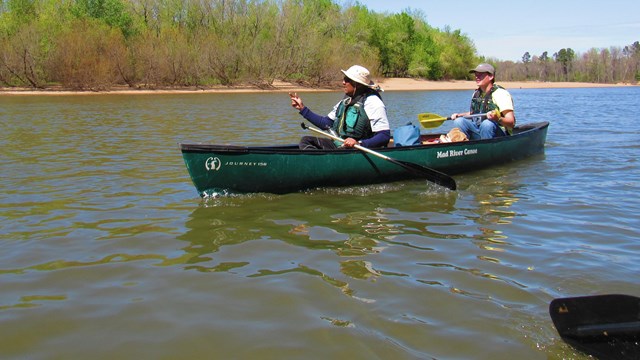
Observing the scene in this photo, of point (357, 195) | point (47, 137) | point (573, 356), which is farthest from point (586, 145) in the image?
point (47, 137)

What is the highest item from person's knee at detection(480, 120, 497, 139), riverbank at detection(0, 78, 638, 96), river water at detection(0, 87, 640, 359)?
riverbank at detection(0, 78, 638, 96)

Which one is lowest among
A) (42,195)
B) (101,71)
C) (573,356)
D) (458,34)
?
(573,356)

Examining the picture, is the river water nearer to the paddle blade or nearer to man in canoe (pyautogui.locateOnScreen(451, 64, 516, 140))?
man in canoe (pyautogui.locateOnScreen(451, 64, 516, 140))

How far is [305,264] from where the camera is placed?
4.76 meters

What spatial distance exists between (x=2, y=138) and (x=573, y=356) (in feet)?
44.2

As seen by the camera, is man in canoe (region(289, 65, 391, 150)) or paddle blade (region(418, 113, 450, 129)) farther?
paddle blade (region(418, 113, 450, 129))

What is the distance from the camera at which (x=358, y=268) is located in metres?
4.67

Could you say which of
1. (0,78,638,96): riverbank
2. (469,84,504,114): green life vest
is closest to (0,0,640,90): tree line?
(0,78,638,96): riverbank

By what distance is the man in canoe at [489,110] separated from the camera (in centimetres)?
899

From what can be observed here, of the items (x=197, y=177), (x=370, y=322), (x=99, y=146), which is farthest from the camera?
(x=99, y=146)

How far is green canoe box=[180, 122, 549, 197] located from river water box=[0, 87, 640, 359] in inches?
6.9

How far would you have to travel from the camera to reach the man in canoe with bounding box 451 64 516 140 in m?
8.99

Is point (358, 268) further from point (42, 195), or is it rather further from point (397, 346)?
point (42, 195)

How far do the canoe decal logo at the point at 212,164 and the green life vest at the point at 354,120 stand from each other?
201 cm
